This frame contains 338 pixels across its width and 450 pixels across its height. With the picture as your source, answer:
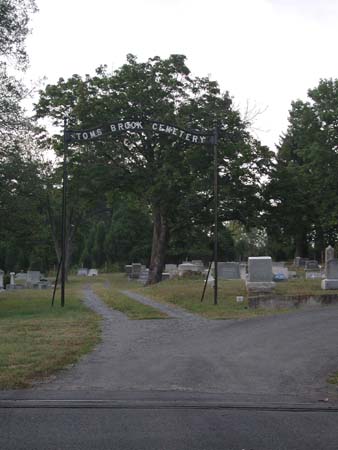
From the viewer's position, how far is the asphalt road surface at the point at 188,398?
561cm

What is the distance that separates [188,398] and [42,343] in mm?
5017

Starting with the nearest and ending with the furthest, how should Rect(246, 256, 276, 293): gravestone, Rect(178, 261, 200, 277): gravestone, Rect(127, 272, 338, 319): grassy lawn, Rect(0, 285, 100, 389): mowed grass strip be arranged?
1. Rect(0, 285, 100, 389): mowed grass strip
2. Rect(127, 272, 338, 319): grassy lawn
3. Rect(246, 256, 276, 293): gravestone
4. Rect(178, 261, 200, 277): gravestone

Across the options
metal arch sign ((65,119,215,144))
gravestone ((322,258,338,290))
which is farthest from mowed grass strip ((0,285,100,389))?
gravestone ((322,258,338,290))

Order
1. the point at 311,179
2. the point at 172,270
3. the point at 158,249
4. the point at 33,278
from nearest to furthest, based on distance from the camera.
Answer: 1. the point at 158,249
2. the point at 311,179
3. the point at 172,270
4. the point at 33,278

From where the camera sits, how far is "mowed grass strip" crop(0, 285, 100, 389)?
28.3ft

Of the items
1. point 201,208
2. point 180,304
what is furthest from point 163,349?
point 201,208

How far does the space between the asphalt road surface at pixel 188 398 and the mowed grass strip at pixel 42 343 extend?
310mm

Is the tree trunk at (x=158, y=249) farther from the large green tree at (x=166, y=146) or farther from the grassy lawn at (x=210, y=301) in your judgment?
the grassy lawn at (x=210, y=301)

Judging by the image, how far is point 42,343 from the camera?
37.9 ft

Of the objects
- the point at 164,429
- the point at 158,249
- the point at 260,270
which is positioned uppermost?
the point at 158,249

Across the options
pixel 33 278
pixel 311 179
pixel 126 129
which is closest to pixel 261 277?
pixel 126 129

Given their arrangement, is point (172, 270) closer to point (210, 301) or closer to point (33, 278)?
point (33, 278)

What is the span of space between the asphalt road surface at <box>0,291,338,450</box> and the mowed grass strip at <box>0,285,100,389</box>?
31cm

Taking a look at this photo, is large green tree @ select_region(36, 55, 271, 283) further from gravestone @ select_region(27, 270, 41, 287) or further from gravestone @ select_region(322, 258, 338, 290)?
gravestone @ select_region(27, 270, 41, 287)
